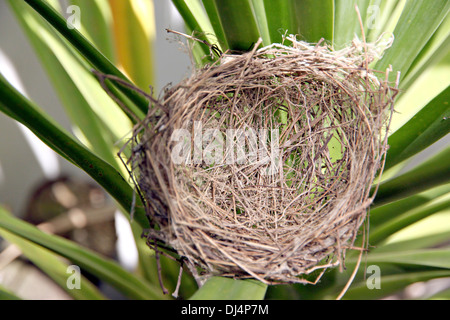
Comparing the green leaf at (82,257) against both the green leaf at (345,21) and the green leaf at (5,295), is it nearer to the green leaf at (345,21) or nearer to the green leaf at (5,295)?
the green leaf at (5,295)

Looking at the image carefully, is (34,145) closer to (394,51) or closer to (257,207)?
(257,207)

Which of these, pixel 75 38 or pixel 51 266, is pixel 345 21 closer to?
pixel 75 38

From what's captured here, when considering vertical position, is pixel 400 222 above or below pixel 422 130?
below

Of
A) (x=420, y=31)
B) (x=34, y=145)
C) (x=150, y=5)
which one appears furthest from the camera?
(x=34, y=145)

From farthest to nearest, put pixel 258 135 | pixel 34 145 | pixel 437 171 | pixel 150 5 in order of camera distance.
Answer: pixel 34 145 → pixel 150 5 → pixel 258 135 → pixel 437 171

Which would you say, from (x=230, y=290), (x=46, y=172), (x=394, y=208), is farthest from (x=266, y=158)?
(x=46, y=172)
